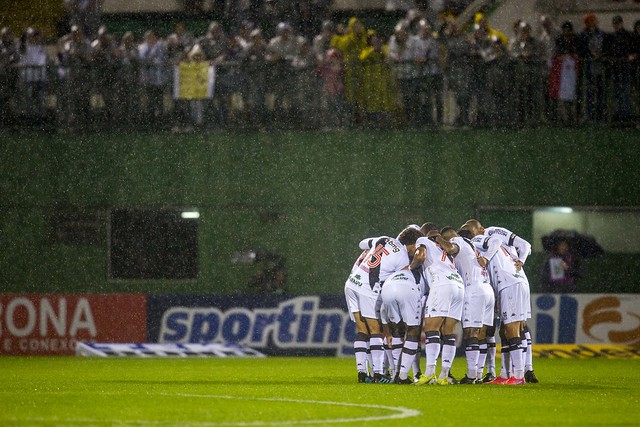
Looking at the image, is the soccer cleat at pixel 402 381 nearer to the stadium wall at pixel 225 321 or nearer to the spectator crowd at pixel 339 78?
the stadium wall at pixel 225 321

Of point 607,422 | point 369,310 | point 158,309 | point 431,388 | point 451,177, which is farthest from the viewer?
point 451,177

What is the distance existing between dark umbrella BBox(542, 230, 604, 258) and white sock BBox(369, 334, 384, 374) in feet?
34.2

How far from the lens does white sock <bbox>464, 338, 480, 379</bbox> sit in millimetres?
17641

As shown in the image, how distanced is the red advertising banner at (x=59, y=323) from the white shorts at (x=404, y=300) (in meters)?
9.66

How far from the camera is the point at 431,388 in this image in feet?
54.7

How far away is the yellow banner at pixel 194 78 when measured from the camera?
27047 millimetres

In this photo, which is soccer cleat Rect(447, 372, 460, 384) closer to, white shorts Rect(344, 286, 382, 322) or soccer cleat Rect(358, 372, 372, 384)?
soccer cleat Rect(358, 372, 372, 384)

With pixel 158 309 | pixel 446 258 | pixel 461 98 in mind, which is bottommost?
pixel 158 309

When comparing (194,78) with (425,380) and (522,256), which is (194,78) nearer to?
(522,256)

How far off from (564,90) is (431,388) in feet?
37.8

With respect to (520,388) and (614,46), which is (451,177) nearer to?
(614,46)

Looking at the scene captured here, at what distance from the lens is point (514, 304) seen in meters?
18.0

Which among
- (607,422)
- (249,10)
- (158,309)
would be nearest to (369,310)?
(607,422)

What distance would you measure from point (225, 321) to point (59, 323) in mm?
3210
